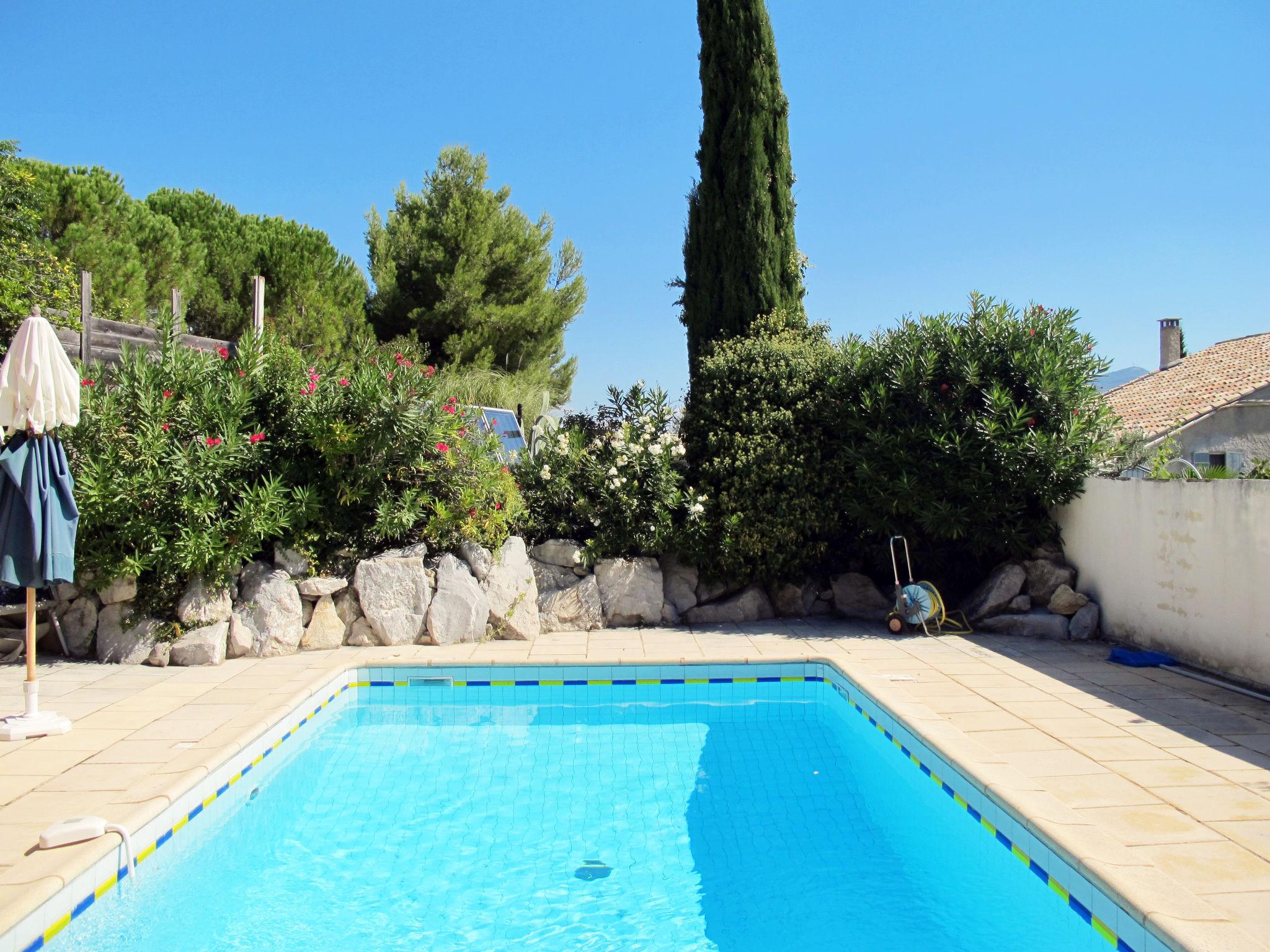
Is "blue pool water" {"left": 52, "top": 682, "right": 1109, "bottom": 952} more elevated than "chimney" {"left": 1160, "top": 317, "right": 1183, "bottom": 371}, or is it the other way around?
"chimney" {"left": 1160, "top": 317, "right": 1183, "bottom": 371}

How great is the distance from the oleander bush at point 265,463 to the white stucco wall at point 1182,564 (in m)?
5.63

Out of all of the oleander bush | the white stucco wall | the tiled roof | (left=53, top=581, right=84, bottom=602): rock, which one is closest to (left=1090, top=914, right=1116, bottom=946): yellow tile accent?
the white stucco wall

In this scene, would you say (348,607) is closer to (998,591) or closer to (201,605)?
(201,605)

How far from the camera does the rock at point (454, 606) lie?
8.04 m

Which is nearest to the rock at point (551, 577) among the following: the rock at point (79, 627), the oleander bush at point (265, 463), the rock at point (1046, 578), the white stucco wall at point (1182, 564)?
the oleander bush at point (265, 463)

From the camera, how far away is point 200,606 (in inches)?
282

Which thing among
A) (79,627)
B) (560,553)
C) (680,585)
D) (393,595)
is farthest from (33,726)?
(680,585)

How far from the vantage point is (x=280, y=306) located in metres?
21.3

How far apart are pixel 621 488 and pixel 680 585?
1.28 m

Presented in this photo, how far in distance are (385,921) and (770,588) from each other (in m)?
6.52

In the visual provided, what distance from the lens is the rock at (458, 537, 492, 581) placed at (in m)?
8.27

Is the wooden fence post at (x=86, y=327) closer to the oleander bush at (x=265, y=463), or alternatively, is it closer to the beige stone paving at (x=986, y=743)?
the oleander bush at (x=265, y=463)

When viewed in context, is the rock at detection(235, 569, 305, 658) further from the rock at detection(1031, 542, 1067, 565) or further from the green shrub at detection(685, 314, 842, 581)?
the rock at detection(1031, 542, 1067, 565)

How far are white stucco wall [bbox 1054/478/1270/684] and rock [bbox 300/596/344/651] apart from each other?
23.4ft
